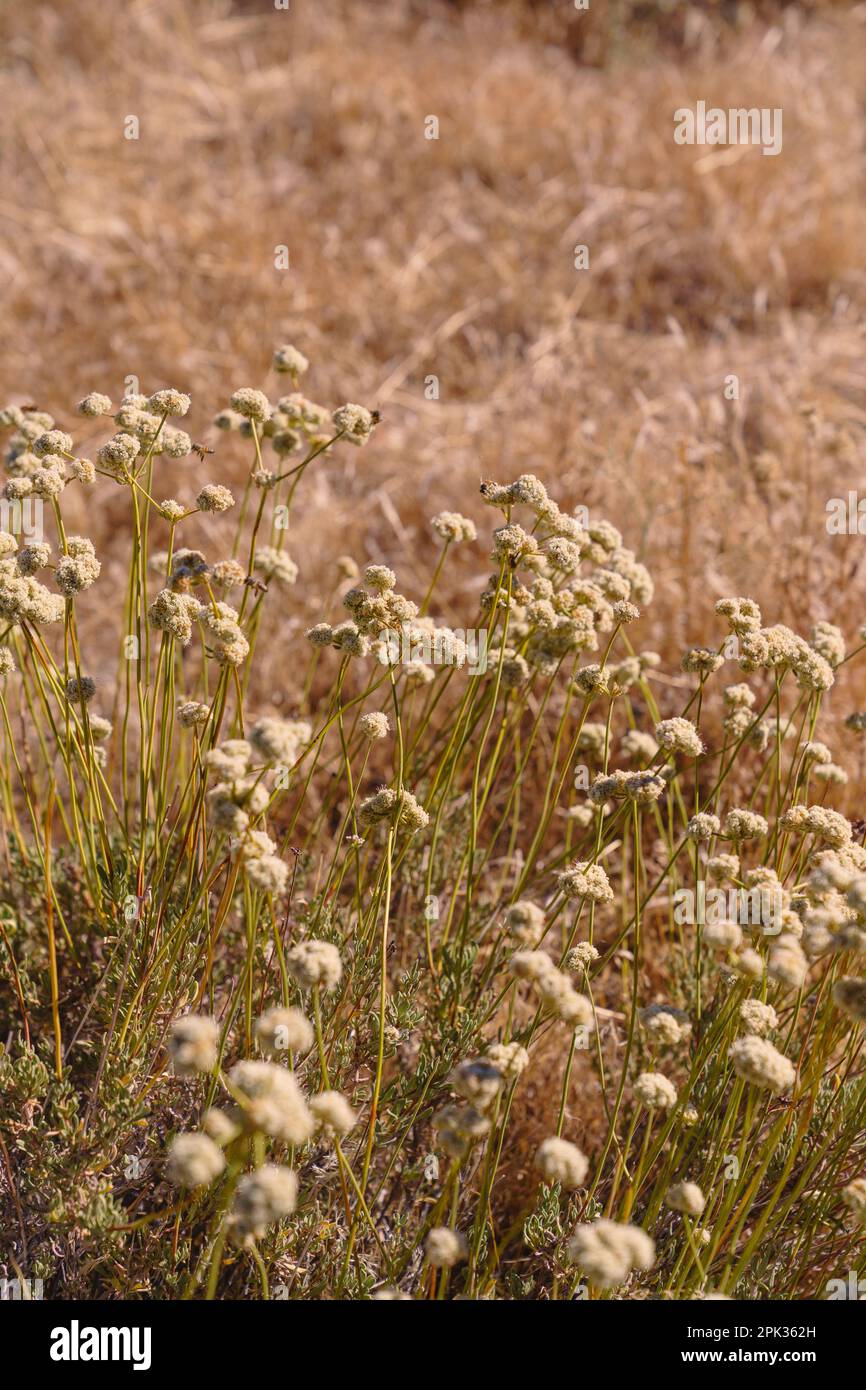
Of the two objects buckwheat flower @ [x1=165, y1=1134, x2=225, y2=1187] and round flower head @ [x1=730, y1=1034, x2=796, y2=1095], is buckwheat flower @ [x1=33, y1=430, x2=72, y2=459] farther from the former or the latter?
round flower head @ [x1=730, y1=1034, x2=796, y2=1095]

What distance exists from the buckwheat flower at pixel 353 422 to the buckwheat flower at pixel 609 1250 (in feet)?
4.23

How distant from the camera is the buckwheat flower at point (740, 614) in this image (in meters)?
1.88

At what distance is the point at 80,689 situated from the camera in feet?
6.05

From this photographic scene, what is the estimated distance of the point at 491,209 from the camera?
5.45 m

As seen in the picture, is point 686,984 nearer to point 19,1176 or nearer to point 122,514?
point 19,1176

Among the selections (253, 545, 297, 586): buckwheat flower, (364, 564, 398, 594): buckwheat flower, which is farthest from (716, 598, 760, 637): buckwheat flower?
(253, 545, 297, 586): buckwheat flower

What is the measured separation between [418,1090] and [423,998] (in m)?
0.41

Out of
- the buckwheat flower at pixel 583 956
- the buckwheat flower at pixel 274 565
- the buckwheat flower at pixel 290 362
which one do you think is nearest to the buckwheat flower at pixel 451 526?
the buckwheat flower at pixel 274 565

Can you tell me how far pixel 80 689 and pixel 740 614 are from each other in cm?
107

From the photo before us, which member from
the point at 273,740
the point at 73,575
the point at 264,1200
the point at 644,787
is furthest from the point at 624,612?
the point at 264,1200

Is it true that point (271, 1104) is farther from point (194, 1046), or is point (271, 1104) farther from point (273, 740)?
point (273, 740)

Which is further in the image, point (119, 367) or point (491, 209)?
point (491, 209)

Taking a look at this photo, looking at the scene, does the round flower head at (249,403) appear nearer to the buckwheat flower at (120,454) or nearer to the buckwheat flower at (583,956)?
the buckwheat flower at (120,454)

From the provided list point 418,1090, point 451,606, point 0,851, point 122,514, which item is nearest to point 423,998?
point 418,1090
